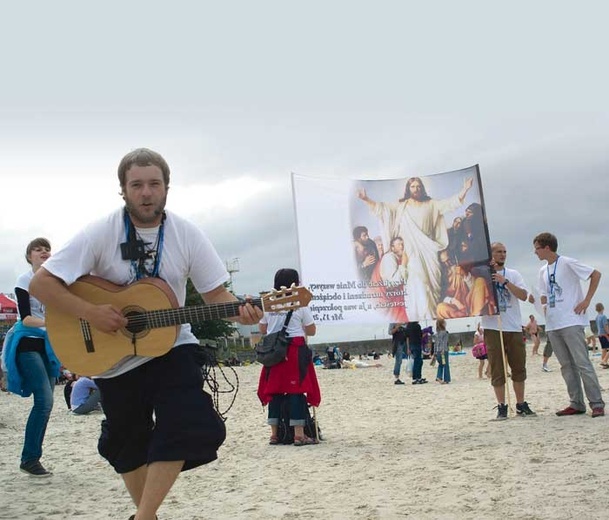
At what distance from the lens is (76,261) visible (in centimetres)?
396

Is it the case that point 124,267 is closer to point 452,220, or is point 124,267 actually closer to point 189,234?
point 189,234

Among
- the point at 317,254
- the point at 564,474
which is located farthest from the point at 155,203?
the point at 317,254

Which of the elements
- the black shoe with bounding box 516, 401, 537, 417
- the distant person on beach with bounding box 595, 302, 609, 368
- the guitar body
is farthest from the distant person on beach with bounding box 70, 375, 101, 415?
the distant person on beach with bounding box 595, 302, 609, 368

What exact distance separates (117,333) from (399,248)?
6.72 m

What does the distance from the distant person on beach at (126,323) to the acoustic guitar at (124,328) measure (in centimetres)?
5

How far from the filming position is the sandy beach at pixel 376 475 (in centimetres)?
505

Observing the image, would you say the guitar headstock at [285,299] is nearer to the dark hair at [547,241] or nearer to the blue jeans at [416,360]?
the dark hair at [547,241]

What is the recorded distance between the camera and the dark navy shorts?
3.81m

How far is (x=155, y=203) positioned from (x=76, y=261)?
0.48 m

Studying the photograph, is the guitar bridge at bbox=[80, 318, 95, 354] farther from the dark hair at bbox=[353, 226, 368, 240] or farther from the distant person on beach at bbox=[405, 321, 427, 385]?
the distant person on beach at bbox=[405, 321, 427, 385]

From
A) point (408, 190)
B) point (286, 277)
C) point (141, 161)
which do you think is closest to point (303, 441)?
point (286, 277)

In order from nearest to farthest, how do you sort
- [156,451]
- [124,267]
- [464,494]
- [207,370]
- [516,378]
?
[156,451] < [124,267] < [207,370] < [464,494] < [516,378]

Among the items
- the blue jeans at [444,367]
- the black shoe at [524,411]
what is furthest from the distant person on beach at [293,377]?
the blue jeans at [444,367]

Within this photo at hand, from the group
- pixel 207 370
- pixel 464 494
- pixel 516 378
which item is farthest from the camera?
pixel 516 378
